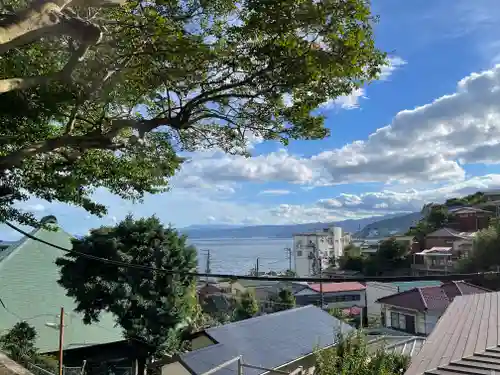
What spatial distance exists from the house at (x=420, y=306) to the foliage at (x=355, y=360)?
10585mm

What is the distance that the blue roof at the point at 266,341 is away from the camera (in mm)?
7764

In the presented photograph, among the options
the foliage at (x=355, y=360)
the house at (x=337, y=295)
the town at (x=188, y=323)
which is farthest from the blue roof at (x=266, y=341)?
the house at (x=337, y=295)

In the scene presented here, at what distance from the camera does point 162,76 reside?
464cm

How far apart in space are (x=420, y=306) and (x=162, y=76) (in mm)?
Result: 16361

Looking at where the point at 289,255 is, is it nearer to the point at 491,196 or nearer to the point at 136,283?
the point at 491,196

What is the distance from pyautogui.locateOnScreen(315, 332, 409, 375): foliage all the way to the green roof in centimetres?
1029

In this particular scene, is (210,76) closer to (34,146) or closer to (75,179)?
(34,146)

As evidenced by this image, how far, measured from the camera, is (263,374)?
24.7ft

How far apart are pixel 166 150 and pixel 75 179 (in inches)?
48.4

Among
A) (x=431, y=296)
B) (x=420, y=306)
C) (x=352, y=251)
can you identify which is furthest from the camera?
Result: (x=352, y=251)

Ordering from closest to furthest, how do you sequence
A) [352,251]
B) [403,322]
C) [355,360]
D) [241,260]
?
[355,360] < [403,322] < [352,251] < [241,260]

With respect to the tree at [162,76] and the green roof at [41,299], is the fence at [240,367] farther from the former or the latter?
the green roof at [41,299]

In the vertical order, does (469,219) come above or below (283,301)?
above

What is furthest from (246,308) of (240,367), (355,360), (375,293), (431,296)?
(355,360)
